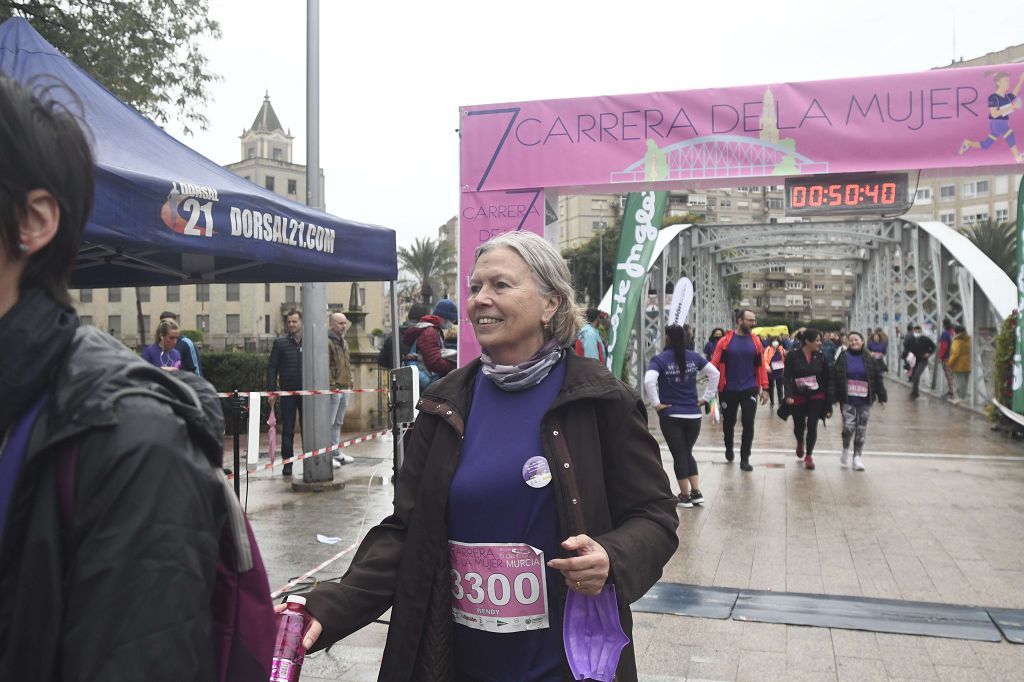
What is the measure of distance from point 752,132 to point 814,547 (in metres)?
4.31

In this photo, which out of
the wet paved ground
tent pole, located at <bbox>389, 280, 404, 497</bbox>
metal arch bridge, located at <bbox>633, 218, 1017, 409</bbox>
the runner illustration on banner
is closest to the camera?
the wet paved ground

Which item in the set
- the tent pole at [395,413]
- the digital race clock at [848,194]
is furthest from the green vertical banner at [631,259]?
the tent pole at [395,413]

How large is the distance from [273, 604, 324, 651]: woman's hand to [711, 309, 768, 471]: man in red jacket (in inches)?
353

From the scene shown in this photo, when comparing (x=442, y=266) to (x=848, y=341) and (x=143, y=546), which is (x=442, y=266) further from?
(x=143, y=546)

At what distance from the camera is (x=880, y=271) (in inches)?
1750

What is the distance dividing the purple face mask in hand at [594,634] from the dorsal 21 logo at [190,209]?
2.98 metres

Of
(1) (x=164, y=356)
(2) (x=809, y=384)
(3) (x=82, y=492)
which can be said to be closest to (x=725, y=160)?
Answer: (2) (x=809, y=384)

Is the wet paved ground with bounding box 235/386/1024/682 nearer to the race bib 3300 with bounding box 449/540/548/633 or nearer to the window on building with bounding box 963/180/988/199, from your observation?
the race bib 3300 with bounding box 449/540/548/633

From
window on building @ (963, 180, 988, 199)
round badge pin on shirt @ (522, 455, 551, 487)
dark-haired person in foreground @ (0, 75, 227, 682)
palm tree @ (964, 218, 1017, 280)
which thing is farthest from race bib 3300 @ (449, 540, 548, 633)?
window on building @ (963, 180, 988, 199)

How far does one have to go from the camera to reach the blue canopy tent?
396 cm

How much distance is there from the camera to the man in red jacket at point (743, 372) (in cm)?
1049

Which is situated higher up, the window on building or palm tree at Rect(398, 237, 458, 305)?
the window on building

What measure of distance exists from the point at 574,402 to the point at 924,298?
3486 centimetres

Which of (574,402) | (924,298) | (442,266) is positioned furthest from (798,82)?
(442,266)
